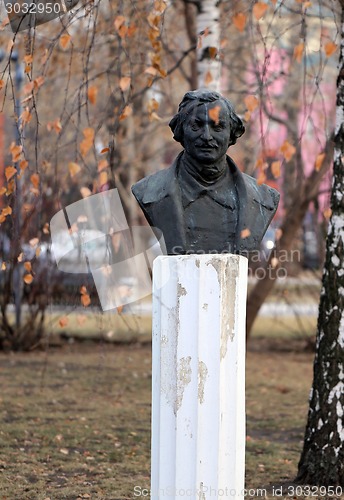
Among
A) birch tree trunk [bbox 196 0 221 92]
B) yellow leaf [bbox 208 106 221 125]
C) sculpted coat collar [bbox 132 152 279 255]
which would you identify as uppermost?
birch tree trunk [bbox 196 0 221 92]

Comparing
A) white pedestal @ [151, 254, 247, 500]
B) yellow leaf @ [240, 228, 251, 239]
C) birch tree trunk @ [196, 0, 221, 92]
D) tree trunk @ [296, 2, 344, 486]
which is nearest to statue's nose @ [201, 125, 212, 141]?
yellow leaf @ [240, 228, 251, 239]

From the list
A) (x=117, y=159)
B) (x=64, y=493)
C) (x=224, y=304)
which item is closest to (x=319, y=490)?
(x=64, y=493)

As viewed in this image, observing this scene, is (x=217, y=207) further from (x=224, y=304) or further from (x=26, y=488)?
(x=26, y=488)

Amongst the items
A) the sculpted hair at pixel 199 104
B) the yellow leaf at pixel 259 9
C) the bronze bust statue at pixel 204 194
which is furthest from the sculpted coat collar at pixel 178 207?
the yellow leaf at pixel 259 9

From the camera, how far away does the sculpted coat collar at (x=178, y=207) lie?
438cm

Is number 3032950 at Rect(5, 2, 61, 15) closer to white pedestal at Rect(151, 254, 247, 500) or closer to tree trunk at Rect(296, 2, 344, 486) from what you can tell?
tree trunk at Rect(296, 2, 344, 486)

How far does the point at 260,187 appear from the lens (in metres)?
4.66

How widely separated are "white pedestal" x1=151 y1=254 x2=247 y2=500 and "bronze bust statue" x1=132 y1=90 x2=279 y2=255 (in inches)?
10.8

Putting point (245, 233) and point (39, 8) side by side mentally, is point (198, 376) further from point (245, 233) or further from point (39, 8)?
point (39, 8)

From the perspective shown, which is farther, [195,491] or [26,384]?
[26,384]

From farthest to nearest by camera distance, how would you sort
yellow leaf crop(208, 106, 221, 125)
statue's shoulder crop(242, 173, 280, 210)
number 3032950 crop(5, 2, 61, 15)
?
1. number 3032950 crop(5, 2, 61, 15)
2. statue's shoulder crop(242, 173, 280, 210)
3. yellow leaf crop(208, 106, 221, 125)

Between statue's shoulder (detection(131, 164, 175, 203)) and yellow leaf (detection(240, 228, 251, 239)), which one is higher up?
statue's shoulder (detection(131, 164, 175, 203))

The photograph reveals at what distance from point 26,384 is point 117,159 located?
3.84 m

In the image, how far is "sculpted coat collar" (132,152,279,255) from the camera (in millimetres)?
4375
